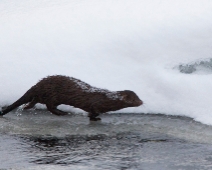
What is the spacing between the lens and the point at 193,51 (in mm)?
7586

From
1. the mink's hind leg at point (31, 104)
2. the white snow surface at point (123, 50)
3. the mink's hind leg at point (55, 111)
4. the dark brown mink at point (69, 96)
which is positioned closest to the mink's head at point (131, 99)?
the dark brown mink at point (69, 96)

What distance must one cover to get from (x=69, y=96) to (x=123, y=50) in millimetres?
1069

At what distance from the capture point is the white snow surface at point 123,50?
23.2ft

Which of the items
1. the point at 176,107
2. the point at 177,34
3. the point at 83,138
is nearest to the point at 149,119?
the point at 176,107

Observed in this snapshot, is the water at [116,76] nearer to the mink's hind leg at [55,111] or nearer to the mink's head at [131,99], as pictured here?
the mink's hind leg at [55,111]

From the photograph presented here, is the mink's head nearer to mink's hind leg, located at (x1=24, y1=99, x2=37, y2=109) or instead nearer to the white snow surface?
the white snow surface

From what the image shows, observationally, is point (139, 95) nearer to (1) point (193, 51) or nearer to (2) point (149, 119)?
(2) point (149, 119)

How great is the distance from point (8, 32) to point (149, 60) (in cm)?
230

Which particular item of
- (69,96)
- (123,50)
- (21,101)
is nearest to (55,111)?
(69,96)

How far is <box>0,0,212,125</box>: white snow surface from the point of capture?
708cm

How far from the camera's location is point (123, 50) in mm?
7734

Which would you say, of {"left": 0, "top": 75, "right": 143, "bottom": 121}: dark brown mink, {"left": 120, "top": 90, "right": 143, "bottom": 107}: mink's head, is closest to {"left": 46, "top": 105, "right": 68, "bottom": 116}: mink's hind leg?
{"left": 0, "top": 75, "right": 143, "bottom": 121}: dark brown mink

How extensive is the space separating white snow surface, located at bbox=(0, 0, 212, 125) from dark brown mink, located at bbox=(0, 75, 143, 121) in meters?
0.25

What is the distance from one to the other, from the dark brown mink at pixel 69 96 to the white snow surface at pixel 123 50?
25cm
